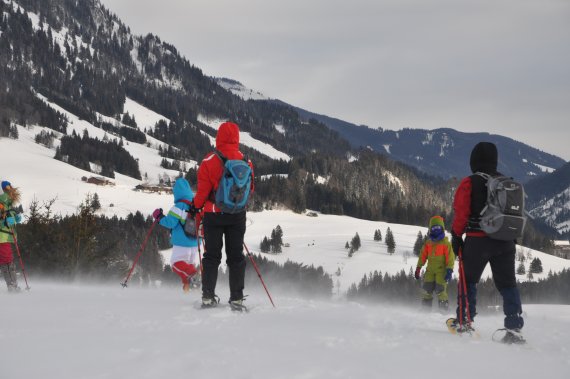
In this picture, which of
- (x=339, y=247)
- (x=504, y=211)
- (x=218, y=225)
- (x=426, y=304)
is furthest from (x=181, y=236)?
(x=339, y=247)

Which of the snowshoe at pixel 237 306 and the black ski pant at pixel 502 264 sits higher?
the black ski pant at pixel 502 264

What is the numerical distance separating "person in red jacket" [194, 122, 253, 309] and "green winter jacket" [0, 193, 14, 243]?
4820 millimetres

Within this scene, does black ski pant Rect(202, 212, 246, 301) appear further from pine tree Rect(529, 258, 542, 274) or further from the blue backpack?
pine tree Rect(529, 258, 542, 274)

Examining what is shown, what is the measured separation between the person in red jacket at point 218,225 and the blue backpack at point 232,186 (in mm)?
119

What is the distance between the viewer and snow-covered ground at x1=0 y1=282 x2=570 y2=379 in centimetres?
348

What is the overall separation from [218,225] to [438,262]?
5.28 m

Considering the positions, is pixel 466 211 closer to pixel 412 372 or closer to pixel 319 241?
pixel 412 372

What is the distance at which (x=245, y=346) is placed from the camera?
13.6 feet

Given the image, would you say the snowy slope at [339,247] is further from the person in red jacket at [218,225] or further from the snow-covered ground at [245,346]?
the snow-covered ground at [245,346]

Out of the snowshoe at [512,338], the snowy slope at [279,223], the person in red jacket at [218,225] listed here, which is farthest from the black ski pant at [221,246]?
the snowy slope at [279,223]

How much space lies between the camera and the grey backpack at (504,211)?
199 inches

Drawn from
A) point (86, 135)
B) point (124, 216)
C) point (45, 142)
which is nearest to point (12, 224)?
point (124, 216)

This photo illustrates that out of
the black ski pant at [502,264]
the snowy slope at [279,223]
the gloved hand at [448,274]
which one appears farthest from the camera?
the snowy slope at [279,223]

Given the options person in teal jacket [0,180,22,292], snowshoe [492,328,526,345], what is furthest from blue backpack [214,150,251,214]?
person in teal jacket [0,180,22,292]
